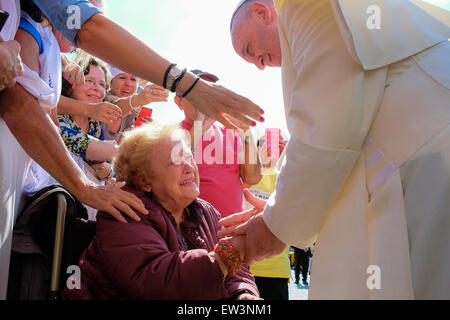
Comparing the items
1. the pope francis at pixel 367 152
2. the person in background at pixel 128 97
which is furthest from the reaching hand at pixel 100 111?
the pope francis at pixel 367 152

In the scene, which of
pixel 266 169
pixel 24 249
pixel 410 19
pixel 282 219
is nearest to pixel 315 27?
pixel 410 19

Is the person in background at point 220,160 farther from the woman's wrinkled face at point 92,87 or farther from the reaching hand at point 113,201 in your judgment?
the reaching hand at point 113,201

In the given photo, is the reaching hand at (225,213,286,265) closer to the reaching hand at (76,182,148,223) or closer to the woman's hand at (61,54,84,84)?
the reaching hand at (76,182,148,223)

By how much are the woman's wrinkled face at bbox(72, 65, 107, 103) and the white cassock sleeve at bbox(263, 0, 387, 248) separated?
2362 millimetres

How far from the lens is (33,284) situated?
1845 millimetres

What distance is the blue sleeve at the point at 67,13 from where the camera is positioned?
1.88 meters

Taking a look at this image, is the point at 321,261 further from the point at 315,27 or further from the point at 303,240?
the point at 315,27

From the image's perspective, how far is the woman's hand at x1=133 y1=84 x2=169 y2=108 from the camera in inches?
139

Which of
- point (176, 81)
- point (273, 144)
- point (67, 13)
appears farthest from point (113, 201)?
point (273, 144)

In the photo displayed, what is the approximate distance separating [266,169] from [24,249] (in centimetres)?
278

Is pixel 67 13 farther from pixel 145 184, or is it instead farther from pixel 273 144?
pixel 273 144

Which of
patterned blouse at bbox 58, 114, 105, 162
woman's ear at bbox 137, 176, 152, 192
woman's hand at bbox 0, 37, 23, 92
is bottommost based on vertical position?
woman's ear at bbox 137, 176, 152, 192

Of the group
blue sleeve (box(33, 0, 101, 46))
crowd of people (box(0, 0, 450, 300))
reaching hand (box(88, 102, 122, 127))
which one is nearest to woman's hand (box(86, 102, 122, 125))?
reaching hand (box(88, 102, 122, 127))

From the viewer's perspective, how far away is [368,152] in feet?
4.55
